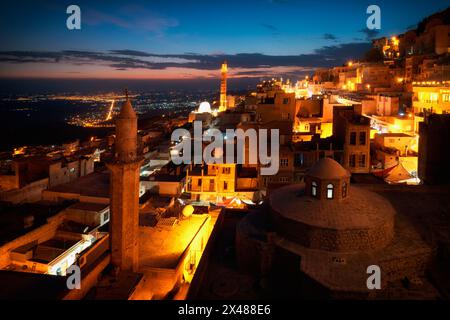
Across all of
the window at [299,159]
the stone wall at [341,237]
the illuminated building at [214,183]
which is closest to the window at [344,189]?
the stone wall at [341,237]

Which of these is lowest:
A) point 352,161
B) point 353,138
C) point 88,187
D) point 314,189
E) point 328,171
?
point 88,187

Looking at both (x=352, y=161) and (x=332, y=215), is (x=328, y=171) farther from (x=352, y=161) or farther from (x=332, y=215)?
(x=352, y=161)

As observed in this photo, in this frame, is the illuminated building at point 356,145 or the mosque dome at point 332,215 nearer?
the mosque dome at point 332,215

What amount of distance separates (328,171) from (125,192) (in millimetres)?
7705

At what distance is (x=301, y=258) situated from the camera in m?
12.5

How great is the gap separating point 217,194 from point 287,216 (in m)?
12.1

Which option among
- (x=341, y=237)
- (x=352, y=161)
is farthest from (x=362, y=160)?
(x=341, y=237)

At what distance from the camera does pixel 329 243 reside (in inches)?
501

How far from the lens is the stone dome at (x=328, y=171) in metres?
13.9

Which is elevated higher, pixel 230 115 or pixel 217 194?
pixel 230 115

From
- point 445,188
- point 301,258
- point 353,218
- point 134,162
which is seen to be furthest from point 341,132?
point 134,162

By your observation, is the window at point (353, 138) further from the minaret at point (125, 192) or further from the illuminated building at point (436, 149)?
the minaret at point (125, 192)

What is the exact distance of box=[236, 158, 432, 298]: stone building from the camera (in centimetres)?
1175
